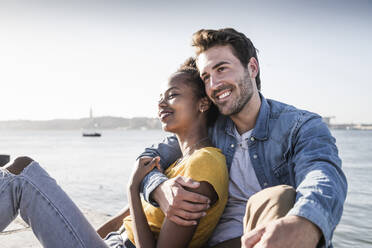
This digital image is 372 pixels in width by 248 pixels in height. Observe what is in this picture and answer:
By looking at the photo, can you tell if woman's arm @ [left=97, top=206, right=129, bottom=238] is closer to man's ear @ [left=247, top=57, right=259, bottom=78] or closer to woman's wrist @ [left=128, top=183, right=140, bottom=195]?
woman's wrist @ [left=128, top=183, right=140, bottom=195]

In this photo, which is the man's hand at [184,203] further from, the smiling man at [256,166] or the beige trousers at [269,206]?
the beige trousers at [269,206]

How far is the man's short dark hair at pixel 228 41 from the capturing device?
2758 millimetres

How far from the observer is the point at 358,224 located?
9078 millimetres

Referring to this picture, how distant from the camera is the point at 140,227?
2.28 m

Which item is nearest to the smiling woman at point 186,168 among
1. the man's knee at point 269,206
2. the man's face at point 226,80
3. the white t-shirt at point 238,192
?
the white t-shirt at point 238,192

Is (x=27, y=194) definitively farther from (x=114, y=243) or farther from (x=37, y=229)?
(x=114, y=243)

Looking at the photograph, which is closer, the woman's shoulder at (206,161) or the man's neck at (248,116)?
the woman's shoulder at (206,161)

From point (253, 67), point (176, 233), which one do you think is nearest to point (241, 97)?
point (253, 67)

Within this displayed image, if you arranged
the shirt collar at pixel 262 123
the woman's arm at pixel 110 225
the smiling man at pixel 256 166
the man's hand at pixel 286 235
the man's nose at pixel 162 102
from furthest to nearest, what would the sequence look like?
1. the woman's arm at pixel 110 225
2. the man's nose at pixel 162 102
3. the shirt collar at pixel 262 123
4. the smiling man at pixel 256 166
5. the man's hand at pixel 286 235

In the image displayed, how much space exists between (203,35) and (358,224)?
27.0 feet

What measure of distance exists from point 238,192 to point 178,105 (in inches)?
32.4

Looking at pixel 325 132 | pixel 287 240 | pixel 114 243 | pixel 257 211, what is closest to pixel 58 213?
pixel 114 243

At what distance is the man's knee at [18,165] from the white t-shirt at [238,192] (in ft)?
4.43

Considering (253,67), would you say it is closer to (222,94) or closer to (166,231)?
(222,94)
